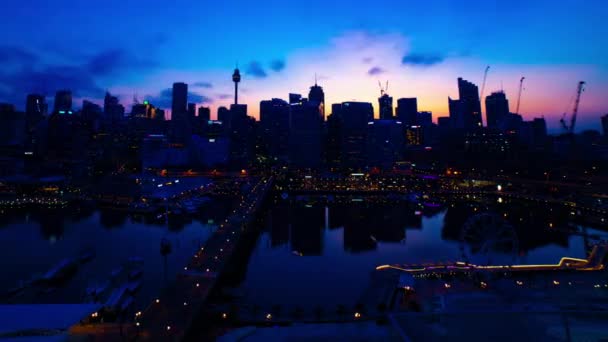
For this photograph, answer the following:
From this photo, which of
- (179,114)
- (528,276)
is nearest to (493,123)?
(179,114)

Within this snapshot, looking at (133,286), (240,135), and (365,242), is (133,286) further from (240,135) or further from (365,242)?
(240,135)

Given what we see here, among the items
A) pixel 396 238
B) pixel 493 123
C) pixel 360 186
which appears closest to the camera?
pixel 396 238

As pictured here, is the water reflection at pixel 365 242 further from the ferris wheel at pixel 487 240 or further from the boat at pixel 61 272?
the boat at pixel 61 272

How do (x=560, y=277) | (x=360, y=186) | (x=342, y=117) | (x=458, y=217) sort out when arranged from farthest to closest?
(x=342, y=117) < (x=360, y=186) < (x=458, y=217) < (x=560, y=277)

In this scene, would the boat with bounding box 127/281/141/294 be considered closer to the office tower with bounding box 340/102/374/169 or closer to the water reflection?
the water reflection

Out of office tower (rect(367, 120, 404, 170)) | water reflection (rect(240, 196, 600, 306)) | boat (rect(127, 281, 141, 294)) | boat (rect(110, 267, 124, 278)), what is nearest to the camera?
boat (rect(127, 281, 141, 294))

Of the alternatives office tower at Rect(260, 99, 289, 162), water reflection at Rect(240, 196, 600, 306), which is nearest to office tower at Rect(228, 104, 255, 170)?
office tower at Rect(260, 99, 289, 162)

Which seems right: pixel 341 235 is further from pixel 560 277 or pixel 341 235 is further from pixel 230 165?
pixel 230 165

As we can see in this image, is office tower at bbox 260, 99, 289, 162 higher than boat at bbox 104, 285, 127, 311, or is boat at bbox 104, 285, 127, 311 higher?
office tower at bbox 260, 99, 289, 162
